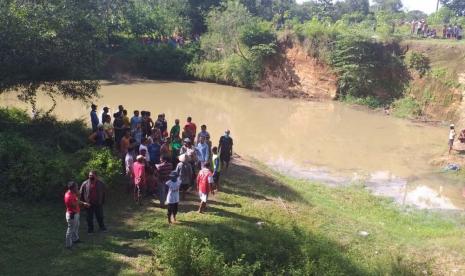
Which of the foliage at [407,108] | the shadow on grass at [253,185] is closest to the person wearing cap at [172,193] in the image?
the shadow on grass at [253,185]

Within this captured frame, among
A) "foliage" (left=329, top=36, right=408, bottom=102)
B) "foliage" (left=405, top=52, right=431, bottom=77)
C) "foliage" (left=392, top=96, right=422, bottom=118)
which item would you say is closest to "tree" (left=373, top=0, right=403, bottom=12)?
"foliage" (left=329, top=36, right=408, bottom=102)

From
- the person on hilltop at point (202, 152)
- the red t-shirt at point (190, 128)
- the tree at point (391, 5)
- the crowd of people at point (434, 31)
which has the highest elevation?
the tree at point (391, 5)

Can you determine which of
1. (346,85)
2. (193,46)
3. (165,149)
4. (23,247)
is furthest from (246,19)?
(23,247)

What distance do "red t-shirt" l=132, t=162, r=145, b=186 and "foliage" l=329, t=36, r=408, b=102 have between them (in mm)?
23721

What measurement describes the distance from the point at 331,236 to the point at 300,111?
61.3ft

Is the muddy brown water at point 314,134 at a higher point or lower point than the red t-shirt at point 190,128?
lower

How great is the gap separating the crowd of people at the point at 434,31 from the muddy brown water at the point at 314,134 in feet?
28.8

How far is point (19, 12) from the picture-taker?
12594 mm

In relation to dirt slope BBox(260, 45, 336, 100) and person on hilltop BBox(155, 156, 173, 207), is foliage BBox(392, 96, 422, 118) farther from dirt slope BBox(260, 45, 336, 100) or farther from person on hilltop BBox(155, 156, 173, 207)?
person on hilltop BBox(155, 156, 173, 207)

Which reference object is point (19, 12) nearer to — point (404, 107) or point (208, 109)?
point (208, 109)

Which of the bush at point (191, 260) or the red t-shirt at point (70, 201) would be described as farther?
the red t-shirt at point (70, 201)

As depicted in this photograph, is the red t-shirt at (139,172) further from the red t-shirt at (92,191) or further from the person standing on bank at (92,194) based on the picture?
the red t-shirt at (92,191)

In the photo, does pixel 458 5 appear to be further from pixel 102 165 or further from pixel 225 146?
pixel 102 165

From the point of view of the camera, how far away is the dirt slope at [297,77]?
3297 centimetres
